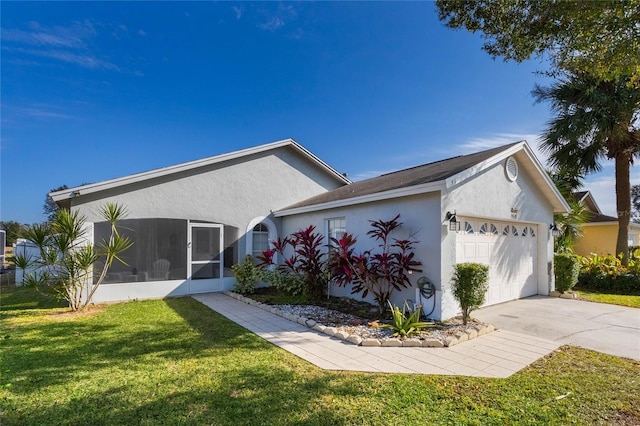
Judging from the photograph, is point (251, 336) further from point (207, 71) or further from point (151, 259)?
point (207, 71)

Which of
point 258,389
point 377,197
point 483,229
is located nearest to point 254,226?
point 377,197

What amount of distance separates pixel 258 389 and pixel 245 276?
27.8 ft

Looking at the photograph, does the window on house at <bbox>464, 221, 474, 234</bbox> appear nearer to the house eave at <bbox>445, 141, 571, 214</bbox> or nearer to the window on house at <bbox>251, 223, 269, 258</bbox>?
the house eave at <bbox>445, 141, 571, 214</bbox>

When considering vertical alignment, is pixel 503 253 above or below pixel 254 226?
below

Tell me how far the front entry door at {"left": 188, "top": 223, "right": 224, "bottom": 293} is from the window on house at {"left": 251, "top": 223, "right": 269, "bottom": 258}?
1442mm

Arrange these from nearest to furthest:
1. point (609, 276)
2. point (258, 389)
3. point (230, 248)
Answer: point (258, 389) → point (230, 248) → point (609, 276)

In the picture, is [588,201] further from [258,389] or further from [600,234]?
[258,389]

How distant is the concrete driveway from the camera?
6.77 metres

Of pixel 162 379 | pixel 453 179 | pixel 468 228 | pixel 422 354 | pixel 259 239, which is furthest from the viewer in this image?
pixel 259 239

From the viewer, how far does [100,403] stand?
4.18m

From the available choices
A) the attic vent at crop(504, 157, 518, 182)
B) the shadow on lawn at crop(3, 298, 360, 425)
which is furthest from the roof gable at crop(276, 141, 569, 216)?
the shadow on lawn at crop(3, 298, 360, 425)

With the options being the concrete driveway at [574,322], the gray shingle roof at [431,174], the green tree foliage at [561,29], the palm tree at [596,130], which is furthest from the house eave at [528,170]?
the palm tree at [596,130]

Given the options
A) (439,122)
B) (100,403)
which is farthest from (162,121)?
(100,403)

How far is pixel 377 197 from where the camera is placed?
9672 millimetres
